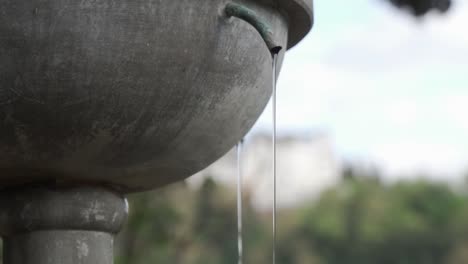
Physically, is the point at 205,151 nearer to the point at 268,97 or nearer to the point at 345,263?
the point at 268,97

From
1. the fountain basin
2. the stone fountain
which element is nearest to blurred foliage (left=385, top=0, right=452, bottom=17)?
the stone fountain

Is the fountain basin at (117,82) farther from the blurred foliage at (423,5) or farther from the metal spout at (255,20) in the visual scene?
the blurred foliage at (423,5)

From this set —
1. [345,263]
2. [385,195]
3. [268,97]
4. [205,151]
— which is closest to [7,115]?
[205,151]

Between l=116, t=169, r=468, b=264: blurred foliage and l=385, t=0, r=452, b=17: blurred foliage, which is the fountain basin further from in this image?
l=116, t=169, r=468, b=264: blurred foliage

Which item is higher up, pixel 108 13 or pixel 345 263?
pixel 108 13

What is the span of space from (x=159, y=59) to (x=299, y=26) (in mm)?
871

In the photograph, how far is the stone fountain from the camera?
3.99m

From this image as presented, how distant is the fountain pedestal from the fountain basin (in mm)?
75

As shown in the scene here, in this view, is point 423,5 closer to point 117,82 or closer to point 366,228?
point 117,82

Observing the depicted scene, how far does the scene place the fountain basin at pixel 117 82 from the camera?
13.0ft

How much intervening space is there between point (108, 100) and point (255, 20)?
0.59 m

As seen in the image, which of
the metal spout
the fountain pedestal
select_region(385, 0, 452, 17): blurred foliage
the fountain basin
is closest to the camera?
the fountain basin

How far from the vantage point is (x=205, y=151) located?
177 inches

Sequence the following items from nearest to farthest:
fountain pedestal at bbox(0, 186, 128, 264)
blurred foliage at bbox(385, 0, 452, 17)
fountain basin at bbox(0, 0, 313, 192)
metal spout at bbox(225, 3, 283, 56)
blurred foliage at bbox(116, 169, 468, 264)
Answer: fountain basin at bbox(0, 0, 313, 192)
metal spout at bbox(225, 3, 283, 56)
fountain pedestal at bbox(0, 186, 128, 264)
blurred foliage at bbox(385, 0, 452, 17)
blurred foliage at bbox(116, 169, 468, 264)
